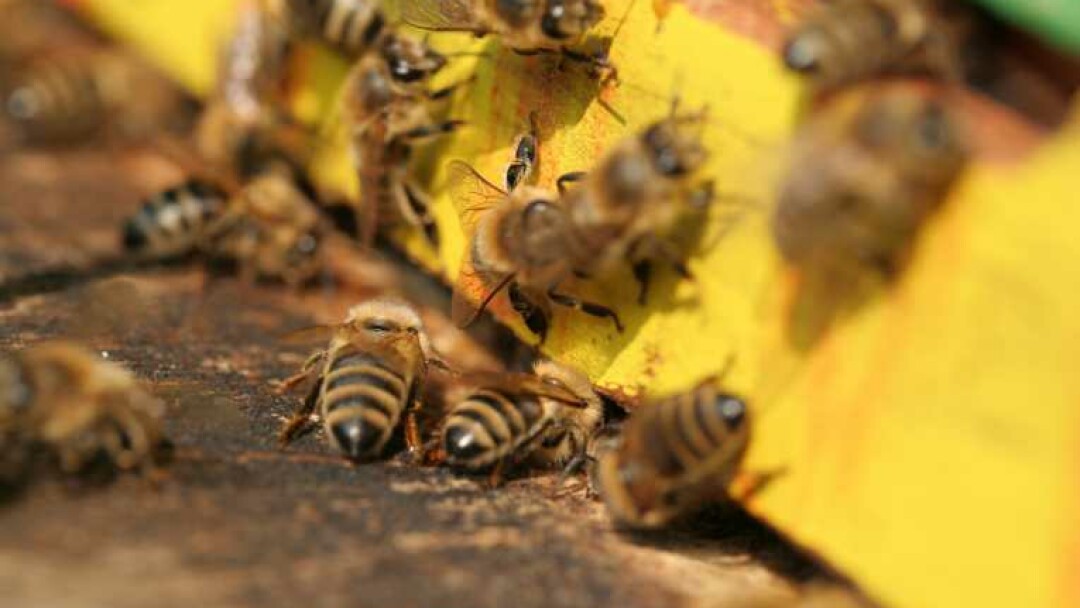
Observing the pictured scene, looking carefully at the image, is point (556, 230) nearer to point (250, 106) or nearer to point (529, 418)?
point (529, 418)

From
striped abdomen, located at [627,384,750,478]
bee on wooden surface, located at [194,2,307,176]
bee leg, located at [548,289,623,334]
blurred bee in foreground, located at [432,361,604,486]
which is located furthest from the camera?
bee on wooden surface, located at [194,2,307,176]

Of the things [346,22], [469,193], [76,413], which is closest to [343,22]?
[346,22]

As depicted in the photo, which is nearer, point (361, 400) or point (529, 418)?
point (361, 400)

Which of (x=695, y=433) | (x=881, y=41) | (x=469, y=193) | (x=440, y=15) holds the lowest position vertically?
(x=695, y=433)

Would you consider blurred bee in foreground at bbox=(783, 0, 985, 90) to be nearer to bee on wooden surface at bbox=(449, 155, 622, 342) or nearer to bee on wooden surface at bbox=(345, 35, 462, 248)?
bee on wooden surface at bbox=(449, 155, 622, 342)

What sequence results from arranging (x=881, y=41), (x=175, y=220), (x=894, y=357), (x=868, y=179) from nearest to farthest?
(x=868, y=179) → (x=894, y=357) → (x=881, y=41) → (x=175, y=220)

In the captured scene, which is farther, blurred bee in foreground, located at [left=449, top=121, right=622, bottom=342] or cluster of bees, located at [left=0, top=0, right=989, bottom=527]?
blurred bee in foreground, located at [left=449, top=121, right=622, bottom=342]

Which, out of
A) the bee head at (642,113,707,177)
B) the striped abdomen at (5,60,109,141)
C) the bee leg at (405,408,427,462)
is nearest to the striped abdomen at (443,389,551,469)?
the bee leg at (405,408,427,462)

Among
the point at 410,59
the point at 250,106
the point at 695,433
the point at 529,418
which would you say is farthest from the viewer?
the point at 250,106
